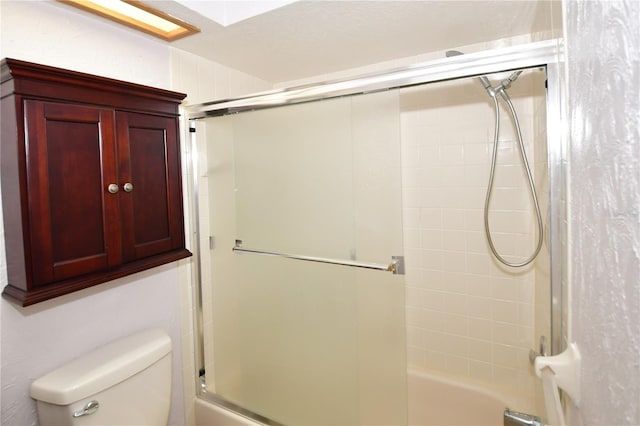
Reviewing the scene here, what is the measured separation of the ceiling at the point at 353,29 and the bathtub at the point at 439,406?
1798 mm

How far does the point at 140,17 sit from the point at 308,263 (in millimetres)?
1284

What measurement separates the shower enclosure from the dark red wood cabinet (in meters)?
0.45

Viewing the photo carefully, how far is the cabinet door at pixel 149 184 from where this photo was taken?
1297mm

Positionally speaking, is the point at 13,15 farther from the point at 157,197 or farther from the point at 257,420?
the point at 257,420

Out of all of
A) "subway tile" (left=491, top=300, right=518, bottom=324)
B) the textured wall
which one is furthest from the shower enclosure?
the textured wall

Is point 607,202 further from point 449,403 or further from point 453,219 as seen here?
point 449,403

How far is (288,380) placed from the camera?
5.49 feet

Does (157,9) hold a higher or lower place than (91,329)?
higher

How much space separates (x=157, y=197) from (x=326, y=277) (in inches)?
32.2

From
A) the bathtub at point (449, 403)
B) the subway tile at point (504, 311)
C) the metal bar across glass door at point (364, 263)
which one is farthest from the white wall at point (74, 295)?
the subway tile at point (504, 311)

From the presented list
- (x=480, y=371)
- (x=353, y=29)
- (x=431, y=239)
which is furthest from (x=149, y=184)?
(x=480, y=371)

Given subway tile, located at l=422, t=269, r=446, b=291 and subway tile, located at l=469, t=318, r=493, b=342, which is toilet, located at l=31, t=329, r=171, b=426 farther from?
subway tile, located at l=469, t=318, r=493, b=342

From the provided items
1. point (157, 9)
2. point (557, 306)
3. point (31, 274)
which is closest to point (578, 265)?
point (557, 306)

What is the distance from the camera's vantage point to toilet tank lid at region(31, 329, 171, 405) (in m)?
1.16
